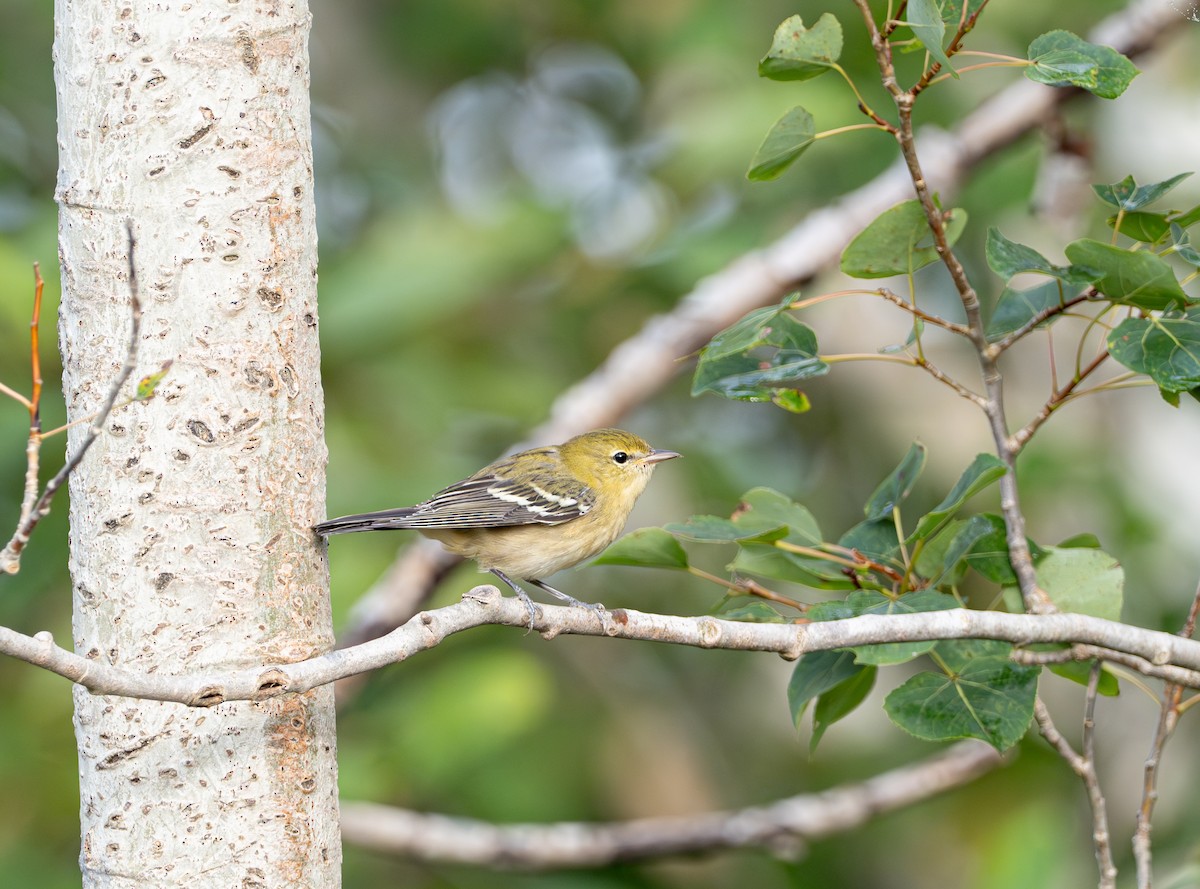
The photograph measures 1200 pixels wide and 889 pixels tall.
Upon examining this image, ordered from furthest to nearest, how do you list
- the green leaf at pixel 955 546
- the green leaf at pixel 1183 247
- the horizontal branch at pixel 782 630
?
the green leaf at pixel 955 546 → the green leaf at pixel 1183 247 → the horizontal branch at pixel 782 630

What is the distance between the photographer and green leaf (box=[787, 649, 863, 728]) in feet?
8.59

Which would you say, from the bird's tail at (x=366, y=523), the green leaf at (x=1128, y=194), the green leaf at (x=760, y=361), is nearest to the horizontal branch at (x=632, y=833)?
the bird's tail at (x=366, y=523)

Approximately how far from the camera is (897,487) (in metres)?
2.83

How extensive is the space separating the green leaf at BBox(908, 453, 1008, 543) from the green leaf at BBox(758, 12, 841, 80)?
836 millimetres

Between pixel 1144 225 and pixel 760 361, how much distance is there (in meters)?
0.81

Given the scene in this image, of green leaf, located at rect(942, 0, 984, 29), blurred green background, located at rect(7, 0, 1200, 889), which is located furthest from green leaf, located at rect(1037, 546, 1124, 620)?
blurred green background, located at rect(7, 0, 1200, 889)

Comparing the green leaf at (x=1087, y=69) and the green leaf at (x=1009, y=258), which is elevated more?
the green leaf at (x=1087, y=69)

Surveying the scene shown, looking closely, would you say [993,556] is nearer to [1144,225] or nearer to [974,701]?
[974,701]

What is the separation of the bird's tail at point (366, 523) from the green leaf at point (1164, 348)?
149cm

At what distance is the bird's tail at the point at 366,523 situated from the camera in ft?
7.26

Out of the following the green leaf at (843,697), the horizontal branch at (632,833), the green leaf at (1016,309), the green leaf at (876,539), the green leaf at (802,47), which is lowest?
the horizontal branch at (632,833)

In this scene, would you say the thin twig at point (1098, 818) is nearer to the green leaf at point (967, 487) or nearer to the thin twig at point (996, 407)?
the thin twig at point (996, 407)

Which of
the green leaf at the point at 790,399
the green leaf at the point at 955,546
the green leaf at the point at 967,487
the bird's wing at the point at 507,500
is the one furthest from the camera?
the bird's wing at the point at 507,500

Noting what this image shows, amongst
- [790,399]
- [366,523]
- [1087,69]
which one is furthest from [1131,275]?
[366,523]
